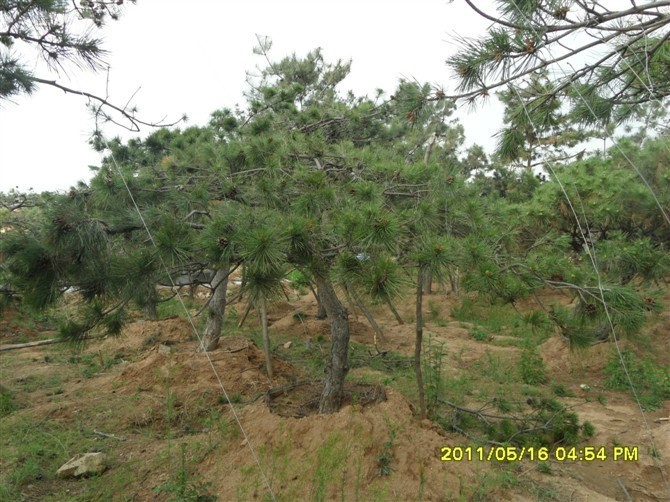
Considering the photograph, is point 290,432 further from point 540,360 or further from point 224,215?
point 540,360

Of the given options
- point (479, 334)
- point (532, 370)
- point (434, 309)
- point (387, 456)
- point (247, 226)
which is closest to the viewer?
point (247, 226)

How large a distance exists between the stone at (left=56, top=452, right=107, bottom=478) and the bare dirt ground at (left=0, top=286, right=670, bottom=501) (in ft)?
0.21

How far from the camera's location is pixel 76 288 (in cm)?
240

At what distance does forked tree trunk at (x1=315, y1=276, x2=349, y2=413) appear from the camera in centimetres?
334

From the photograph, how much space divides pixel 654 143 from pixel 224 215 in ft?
22.6

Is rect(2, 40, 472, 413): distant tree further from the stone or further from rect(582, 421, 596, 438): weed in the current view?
rect(582, 421, 596, 438): weed

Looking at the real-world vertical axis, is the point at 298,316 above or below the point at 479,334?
above

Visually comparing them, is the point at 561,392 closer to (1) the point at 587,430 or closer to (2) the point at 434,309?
(1) the point at 587,430

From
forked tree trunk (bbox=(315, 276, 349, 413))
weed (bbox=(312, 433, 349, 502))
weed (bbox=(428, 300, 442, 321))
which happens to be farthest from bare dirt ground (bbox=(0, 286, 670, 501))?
weed (bbox=(428, 300, 442, 321))

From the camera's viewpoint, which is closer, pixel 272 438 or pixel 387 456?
pixel 387 456

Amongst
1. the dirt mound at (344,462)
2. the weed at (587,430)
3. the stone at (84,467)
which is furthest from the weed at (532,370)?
the stone at (84,467)
